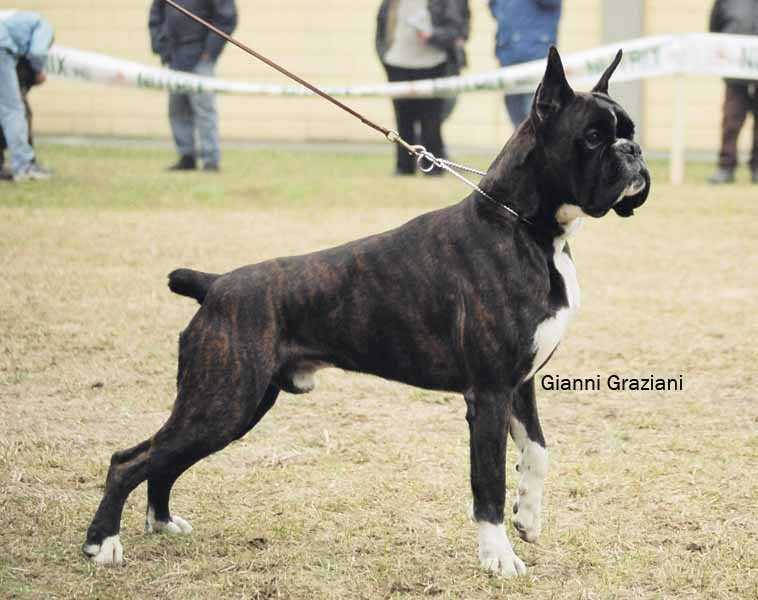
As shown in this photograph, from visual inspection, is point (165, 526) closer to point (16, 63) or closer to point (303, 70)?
point (16, 63)

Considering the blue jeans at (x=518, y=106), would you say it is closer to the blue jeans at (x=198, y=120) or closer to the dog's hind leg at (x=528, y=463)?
the blue jeans at (x=198, y=120)

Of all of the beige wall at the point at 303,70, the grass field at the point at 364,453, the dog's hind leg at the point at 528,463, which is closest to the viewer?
the grass field at the point at 364,453

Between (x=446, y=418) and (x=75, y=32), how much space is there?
665 inches

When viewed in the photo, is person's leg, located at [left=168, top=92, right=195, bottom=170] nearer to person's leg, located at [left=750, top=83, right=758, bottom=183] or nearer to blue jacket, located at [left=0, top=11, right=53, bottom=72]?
blue jacket, located at [left=0, top=11, right=53, bottom=72]

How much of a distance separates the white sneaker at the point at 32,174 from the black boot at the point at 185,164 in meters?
1.72

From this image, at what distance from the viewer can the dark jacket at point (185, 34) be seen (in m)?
14.8

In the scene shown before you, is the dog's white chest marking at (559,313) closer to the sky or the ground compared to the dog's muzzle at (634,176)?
closer to the ground

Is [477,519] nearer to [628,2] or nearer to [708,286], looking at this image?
[708,286]

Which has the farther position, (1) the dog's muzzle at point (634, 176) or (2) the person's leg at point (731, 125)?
(2) the person's leg at point (731, 125)

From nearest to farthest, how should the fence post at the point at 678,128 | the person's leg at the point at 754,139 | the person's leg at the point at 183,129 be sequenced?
the fence post at the point at 678,128 → the person's leg at the point at 754,139 → the person's leg at the point at 183,129

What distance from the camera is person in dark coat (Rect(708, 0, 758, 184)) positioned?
14734 millimetres

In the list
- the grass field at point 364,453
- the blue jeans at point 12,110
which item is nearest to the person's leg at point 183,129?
the blue jeans at point 12,110

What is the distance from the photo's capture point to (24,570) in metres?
4.12

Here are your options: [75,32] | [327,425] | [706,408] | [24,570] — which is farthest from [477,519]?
[75,32]
